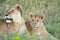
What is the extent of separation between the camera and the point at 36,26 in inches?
298

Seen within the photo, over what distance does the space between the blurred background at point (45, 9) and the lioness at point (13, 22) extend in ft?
1.73

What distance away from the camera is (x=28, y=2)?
9.33 metres

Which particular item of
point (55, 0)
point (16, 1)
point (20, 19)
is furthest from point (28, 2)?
point (20, 19)

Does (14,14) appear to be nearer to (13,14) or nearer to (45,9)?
(13,14)

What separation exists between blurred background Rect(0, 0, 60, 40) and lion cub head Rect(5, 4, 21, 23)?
0.59m

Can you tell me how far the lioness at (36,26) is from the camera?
7.49 metres

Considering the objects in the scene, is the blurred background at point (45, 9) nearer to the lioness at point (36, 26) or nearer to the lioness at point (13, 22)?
the lioness at point (36, 26)

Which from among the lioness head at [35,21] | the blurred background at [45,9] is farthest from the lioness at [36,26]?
the blurred background at [45,9]

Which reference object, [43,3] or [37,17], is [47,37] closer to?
[37,17]

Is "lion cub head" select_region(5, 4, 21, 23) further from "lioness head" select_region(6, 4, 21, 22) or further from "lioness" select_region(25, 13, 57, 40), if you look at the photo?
"lioness" select_region(25, 13, 57, 40)

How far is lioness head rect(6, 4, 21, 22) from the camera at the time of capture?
745 centimetres

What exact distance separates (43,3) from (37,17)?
85.8 inches

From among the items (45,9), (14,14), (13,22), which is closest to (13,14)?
(14,14)

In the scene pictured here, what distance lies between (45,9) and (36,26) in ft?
5.94
